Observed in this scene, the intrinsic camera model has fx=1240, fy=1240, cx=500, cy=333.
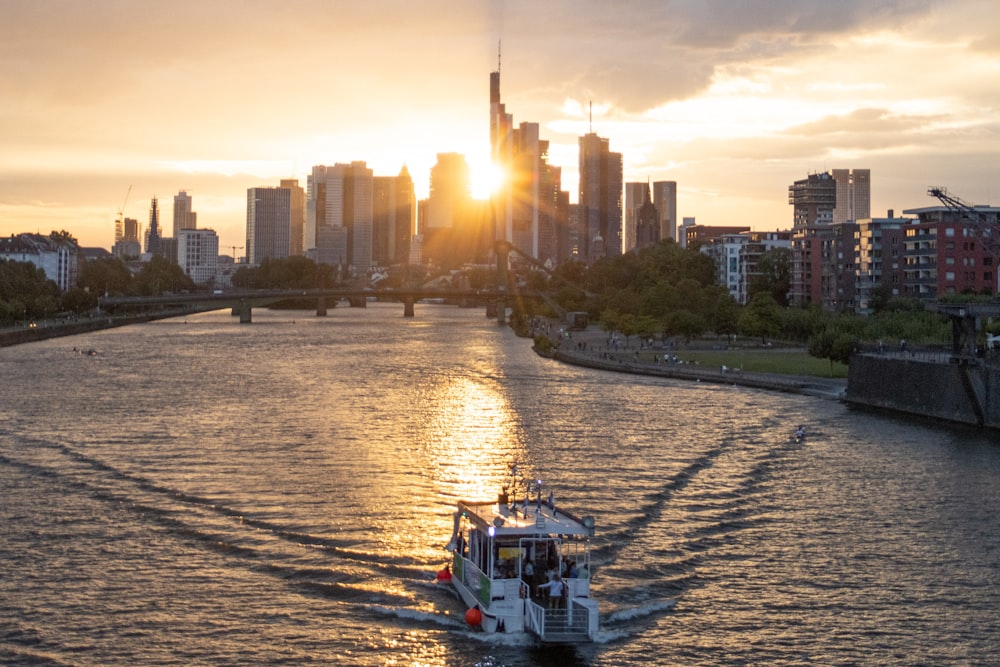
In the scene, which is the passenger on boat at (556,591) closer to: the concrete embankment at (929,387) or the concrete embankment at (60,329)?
the concrete embankment at (929,387)

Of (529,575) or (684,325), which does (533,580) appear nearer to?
(529,575)

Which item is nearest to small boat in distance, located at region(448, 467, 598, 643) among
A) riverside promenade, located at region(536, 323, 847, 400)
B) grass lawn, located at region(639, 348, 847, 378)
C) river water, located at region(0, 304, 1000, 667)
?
river water, located at region(0, 304, 1000, 667)

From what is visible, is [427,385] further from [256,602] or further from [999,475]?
[256,602]

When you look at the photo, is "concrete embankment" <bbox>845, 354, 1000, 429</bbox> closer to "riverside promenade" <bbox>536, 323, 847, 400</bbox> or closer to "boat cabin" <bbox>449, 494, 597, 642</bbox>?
"riverside promenade" <bbox>536, 323, 847, 400</bbox>

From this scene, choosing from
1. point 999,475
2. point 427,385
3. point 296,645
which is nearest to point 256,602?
point 296,645

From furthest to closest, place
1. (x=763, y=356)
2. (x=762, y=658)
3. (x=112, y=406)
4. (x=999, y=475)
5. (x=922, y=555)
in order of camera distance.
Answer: (x=763, y=356) → (x=112, y=406) → (x=999, y=475) → (x=922, y=555) → (x=762, y=658)

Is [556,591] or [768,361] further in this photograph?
[768,361]

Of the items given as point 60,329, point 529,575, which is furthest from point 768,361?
point 60,329
